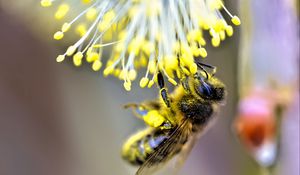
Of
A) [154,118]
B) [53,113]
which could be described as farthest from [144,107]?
[53,113]

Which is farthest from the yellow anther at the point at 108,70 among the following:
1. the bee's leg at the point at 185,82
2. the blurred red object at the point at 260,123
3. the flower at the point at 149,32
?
the blurred red object at the point at 260,123

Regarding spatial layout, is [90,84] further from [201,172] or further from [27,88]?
[201,172]

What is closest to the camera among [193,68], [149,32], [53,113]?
[193,68]

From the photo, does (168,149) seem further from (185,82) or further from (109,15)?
(109,15)

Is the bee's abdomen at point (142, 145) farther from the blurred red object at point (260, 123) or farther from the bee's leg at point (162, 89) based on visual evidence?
the blurred red object at point (260, 123)

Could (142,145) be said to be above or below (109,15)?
below

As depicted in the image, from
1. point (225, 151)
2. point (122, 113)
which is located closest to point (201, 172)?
point (225, 151)

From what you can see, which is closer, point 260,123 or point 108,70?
point 108,70
